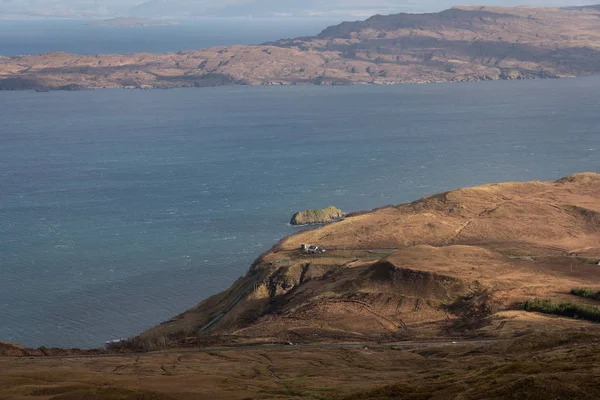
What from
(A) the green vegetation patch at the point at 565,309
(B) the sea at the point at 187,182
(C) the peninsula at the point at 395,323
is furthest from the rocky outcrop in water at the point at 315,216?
(A) the green vegetation patch at the point at 565,309

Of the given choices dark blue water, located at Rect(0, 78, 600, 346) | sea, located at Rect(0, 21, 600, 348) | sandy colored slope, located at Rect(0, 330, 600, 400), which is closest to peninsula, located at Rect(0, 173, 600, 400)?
sandy colored slope, located at Rect(0, 330, 600, 400)

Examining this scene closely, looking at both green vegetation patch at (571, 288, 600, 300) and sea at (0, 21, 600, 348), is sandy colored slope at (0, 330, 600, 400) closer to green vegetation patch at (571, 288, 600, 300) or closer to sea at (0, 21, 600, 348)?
green vegetation patch at (571, 288, 600, 300)

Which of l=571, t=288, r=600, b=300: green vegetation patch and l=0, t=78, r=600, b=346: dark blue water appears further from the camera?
l=0, t=78, r=600, b=346: dark blue water

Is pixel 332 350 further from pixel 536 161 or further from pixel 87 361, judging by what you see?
pixel 536 161

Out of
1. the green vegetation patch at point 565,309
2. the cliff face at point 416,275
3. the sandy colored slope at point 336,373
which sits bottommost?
the cliff face at point 416,275

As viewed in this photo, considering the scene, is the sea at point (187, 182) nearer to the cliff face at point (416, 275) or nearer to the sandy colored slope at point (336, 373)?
the cliff face at point (416, 275)

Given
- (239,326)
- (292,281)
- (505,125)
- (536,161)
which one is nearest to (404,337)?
(239,326)
